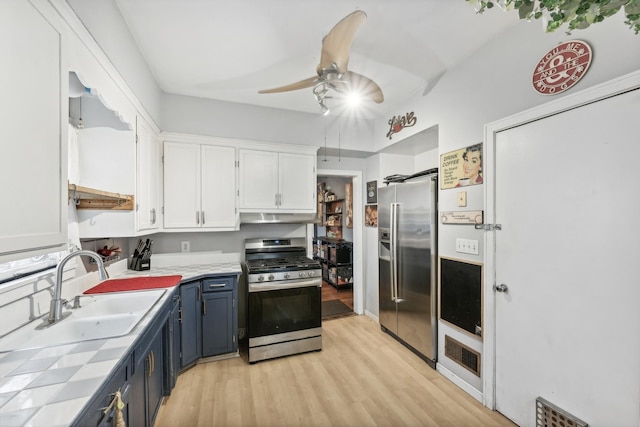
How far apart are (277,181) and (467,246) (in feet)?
6.71

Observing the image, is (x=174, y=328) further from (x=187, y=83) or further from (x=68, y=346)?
(x=187, y=83)

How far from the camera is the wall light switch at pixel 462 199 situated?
7.08 ft

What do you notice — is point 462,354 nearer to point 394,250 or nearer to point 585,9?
point 394,250

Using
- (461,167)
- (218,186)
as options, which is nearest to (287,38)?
(218,186)

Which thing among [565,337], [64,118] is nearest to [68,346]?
[64,118]

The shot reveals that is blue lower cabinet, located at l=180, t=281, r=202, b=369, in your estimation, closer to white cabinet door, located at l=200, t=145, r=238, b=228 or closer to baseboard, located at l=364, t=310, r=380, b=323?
white cabinet door, located at l=200, t=145, r=238, b=228

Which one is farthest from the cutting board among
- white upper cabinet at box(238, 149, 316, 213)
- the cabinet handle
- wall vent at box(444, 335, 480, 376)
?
wall vent at box(444, 335, 480, 376)

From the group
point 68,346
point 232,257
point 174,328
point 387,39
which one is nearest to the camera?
point 68,346

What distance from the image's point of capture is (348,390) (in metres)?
2.17

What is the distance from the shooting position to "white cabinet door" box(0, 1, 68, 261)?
76cm

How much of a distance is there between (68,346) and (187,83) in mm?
2395

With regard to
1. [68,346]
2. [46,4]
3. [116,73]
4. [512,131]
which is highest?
[116,73]

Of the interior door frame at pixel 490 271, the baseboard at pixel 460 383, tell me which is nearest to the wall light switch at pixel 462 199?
the interior door frame at pixel 490 271

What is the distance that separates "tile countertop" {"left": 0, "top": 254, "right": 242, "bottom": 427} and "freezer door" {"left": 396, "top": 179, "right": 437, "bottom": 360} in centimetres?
228
